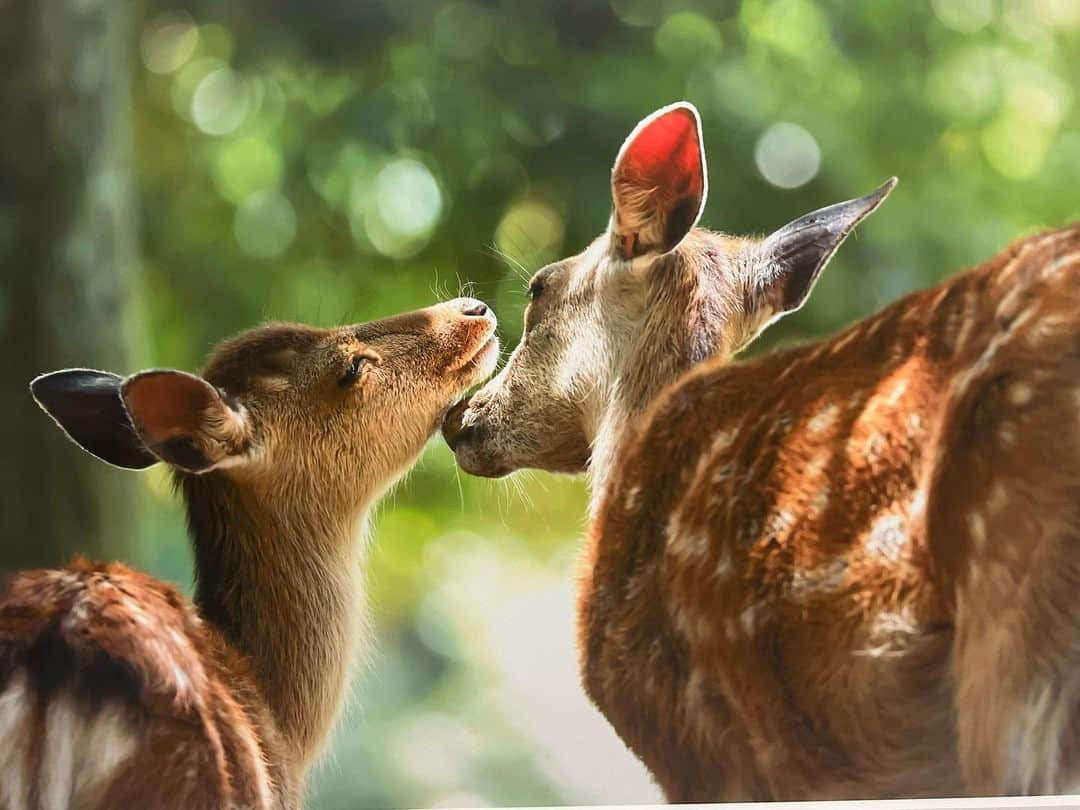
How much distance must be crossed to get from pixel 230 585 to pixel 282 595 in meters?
0.09

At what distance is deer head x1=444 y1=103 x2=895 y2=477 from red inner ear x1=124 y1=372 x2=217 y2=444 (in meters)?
0.47

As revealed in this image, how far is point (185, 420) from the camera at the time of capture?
2.18m

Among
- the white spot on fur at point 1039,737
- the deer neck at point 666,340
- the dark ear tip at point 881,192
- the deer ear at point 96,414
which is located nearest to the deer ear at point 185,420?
the deer ear at point 96,414

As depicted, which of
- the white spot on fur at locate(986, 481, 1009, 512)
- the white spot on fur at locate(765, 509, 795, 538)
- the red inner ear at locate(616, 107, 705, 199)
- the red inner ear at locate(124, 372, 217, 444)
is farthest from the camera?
the red inner ear at locate(616, 107, 705, 199)

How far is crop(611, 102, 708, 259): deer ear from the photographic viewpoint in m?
2.25

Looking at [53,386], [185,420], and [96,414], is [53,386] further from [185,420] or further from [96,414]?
[185,420]

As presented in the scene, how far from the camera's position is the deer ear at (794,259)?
233cm

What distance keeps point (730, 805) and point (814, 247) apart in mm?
963

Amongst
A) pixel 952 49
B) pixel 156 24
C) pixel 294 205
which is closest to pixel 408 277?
pixel 294 205

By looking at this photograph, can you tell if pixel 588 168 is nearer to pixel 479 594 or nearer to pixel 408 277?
pixel 408 277

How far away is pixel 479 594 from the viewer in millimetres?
2451

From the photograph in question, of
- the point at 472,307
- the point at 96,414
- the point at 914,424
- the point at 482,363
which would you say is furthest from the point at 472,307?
the point at 914,424

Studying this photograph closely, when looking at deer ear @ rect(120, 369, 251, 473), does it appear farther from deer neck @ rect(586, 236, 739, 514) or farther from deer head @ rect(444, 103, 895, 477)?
deer neck @ rect(586, 236, 739, 514)

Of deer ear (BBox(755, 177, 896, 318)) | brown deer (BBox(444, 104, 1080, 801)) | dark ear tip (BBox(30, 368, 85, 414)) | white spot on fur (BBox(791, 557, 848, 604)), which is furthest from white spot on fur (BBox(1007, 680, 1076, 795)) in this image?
dark ear tip (BBox(30, 368, 85, 414))
